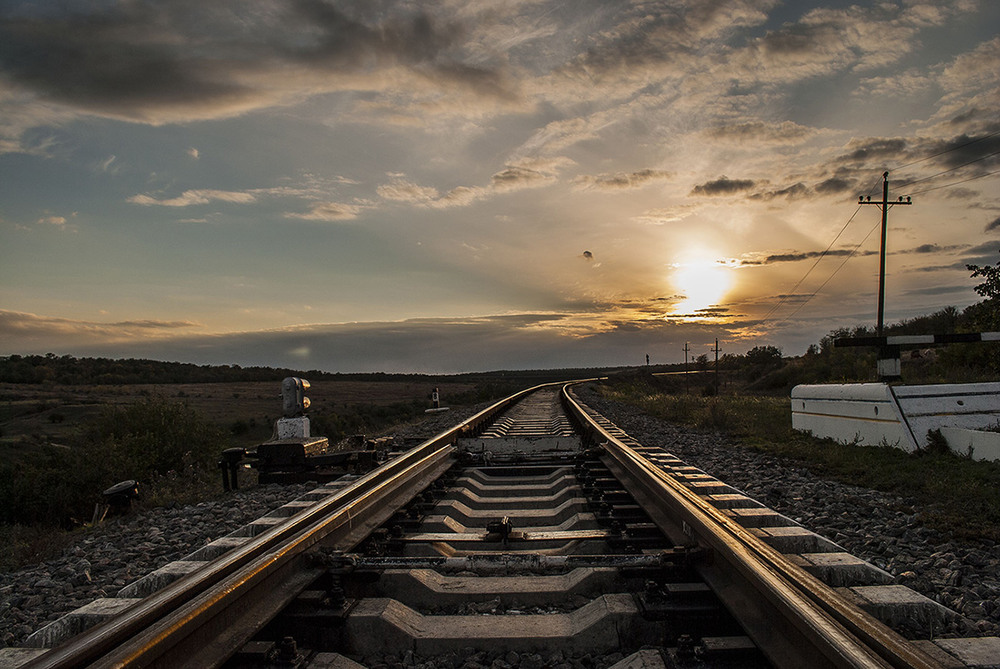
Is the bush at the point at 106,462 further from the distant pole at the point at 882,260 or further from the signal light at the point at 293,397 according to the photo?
the distant pole at the point at 882,260

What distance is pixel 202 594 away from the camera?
8.11 ft

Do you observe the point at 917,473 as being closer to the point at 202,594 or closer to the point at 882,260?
the point at 202,594

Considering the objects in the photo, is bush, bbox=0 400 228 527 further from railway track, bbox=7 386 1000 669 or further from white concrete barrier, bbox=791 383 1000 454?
white concrete barrier, bbox=791 383 1000 454

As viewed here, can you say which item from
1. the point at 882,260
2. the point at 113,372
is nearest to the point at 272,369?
the point at 113,372

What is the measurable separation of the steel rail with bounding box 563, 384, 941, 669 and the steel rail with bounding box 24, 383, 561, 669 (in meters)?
1.88

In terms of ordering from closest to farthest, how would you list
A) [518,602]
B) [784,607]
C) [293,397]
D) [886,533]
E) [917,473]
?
1. [784,607]
2. [518,602]
3. [886,533]
4. [917,473]
5. [293,397]

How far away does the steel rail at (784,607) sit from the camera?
6.37ft

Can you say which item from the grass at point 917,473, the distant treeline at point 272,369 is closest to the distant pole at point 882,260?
the distant treeline at point 272,369

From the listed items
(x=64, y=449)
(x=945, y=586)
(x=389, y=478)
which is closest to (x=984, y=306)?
(x=945, y=586)

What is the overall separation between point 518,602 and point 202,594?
1358mm

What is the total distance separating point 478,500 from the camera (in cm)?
523

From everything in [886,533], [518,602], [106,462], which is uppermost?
[518,602]

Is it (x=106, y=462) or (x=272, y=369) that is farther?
(x=272, y=369)

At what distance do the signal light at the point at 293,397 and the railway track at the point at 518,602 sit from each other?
10.8ft
